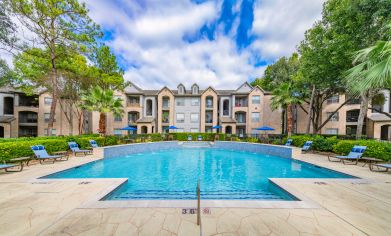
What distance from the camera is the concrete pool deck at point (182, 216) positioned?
3258 millimetres

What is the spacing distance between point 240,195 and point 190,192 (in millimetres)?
2167

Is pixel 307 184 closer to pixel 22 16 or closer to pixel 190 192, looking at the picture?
pixel 190 192

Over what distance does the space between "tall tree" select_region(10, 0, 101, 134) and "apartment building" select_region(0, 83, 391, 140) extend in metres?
13.5

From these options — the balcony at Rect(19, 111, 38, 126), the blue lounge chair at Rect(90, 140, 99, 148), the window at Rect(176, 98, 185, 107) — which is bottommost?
the blue lounge chair at Rect(90, 140, 99, 148)

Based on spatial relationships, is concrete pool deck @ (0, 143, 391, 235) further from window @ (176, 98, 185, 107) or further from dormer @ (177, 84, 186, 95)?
dormer @ (177, 84, 186, 95)

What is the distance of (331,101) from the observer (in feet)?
85.7

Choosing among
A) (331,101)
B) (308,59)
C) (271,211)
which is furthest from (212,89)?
(271,211)

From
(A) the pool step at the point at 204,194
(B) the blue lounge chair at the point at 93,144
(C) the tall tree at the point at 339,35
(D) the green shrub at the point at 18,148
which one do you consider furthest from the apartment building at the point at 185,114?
(A) the pool step at the point at 204,194

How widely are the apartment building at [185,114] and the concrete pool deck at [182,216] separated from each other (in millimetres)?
21767

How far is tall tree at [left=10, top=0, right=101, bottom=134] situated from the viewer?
41.3 ft

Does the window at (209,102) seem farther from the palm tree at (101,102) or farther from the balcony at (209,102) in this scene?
the palm tree at (101,102)

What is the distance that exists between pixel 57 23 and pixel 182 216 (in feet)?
65.6

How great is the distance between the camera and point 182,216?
12.3 feet

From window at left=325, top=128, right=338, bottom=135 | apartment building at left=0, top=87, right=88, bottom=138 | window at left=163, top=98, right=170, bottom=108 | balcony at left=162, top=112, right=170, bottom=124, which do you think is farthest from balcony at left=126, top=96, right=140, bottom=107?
Answer: window at left=325, top=128, right=338, bottom=135
